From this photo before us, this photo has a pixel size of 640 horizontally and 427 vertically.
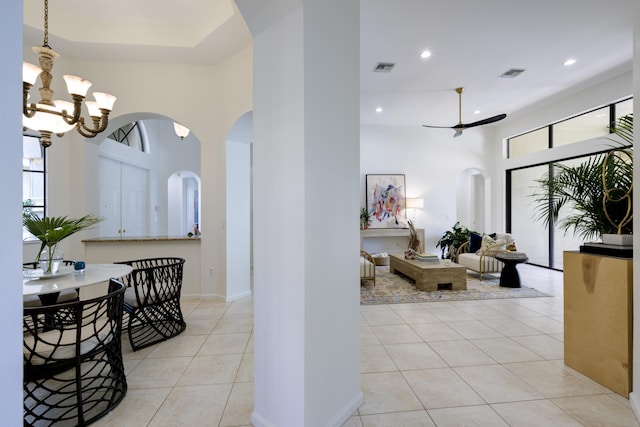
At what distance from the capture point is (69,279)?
2.40 metres

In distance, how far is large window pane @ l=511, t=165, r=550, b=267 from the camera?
6605 millimetres

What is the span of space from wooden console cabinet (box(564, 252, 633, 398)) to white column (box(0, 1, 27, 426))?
9.63ft

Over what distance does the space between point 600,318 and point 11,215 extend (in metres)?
3.12

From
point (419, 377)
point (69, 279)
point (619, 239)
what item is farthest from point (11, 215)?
point (619, 239)

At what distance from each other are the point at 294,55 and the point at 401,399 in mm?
2211

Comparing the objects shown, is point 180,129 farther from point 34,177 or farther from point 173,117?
point 34,177

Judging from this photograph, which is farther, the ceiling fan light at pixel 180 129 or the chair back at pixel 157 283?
the ceiling fan light at pixel 180 129

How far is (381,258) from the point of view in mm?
7035

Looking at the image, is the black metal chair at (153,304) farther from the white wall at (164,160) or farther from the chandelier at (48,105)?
the white wall at (164,160)

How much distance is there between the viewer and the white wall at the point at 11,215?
57 centimetres

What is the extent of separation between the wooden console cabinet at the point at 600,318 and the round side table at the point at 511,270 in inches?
107

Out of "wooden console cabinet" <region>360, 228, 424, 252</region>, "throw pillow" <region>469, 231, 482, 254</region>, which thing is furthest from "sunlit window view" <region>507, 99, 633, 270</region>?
"wooden console cabinet" <region>360, 228, 424, 252</region>

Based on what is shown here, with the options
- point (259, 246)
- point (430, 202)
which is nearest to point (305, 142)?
point (259, 246)

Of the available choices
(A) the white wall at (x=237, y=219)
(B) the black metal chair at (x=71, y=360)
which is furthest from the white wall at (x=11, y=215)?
(A) the white wall at (x=237, y=219)
